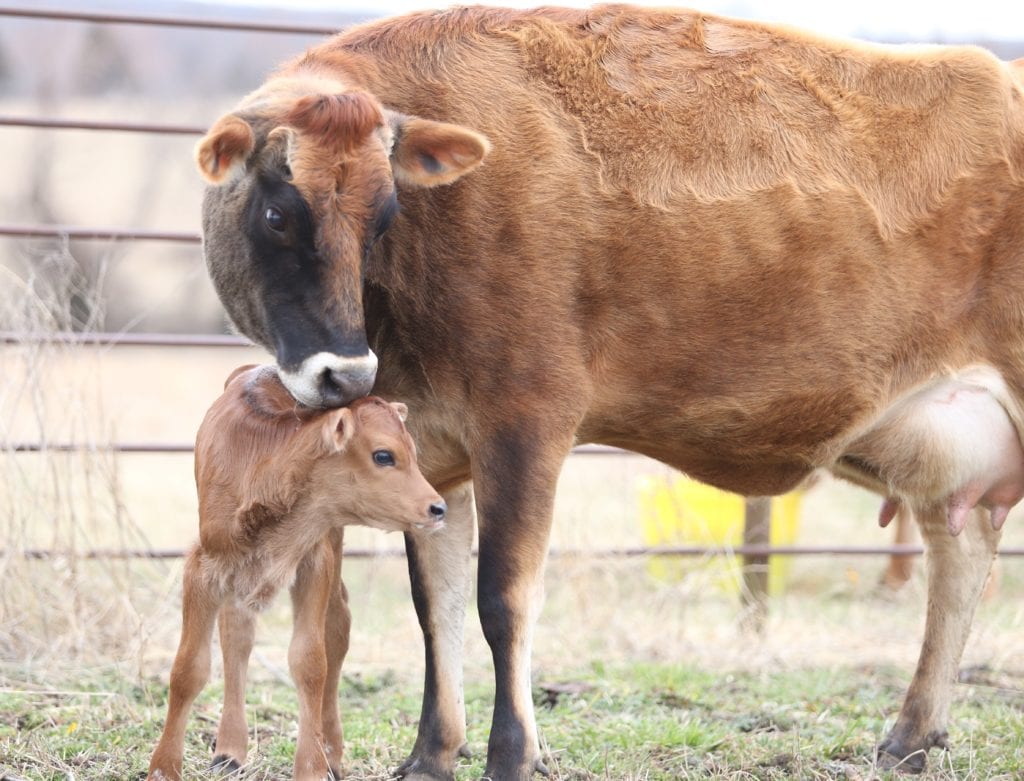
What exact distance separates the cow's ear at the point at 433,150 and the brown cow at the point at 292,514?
0.63 meters

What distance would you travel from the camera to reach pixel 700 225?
403cm

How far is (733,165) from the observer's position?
4.08 m

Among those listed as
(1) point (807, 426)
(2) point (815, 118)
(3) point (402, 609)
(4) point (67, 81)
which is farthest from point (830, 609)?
(4) point (67, 81)

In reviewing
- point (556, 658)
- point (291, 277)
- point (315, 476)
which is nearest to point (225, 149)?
point (291, 277)

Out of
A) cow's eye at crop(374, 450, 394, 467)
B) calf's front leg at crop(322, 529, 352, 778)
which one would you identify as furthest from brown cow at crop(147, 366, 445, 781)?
calf's front leg at crop(322, 529, 352, 778)

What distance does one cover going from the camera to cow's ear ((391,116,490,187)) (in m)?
3.62

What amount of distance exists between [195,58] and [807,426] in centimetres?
1056

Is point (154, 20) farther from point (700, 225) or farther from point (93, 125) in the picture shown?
point (700, 225)

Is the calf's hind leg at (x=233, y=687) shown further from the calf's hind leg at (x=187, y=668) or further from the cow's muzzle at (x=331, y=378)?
the cow's muzzle at (x=331, y=378)

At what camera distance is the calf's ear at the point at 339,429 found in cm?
350

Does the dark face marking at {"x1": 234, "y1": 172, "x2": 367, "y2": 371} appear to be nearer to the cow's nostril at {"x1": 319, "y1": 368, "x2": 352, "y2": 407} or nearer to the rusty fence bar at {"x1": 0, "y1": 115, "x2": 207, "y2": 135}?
the cow's nostril at {"x1": 319, "y1": 368, "x2": 352, "y2": 407}

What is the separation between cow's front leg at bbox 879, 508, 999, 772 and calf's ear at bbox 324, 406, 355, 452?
2.20 meters

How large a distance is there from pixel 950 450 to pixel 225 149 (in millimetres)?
2476

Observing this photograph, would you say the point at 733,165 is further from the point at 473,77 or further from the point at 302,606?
the point at 302,606
